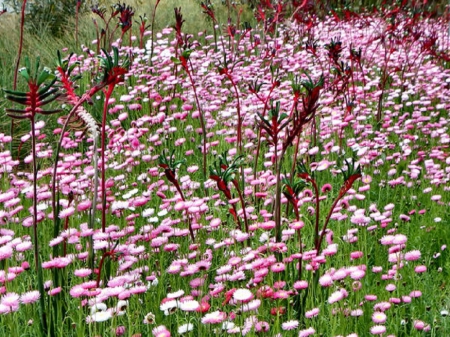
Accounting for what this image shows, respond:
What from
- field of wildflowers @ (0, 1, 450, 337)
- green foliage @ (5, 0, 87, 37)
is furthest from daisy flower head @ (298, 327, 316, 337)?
green foliage @ (5, 0, 87, 37)

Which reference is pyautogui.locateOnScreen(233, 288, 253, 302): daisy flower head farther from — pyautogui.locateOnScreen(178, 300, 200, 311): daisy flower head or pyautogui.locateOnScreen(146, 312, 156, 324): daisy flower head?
pyautogui.locateOnScreen(146, 312, 156, 324): daisy flower head

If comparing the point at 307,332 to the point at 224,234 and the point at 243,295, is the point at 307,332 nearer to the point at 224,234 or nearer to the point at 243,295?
the point at 243,295

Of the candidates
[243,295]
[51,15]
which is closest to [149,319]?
[243,295]

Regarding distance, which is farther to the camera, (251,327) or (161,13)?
(161,13)

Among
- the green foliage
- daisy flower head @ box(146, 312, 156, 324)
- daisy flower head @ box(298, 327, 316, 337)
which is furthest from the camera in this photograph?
the green foliage

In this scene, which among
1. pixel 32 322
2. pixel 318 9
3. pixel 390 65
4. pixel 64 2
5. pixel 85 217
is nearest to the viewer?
pixel 32 322

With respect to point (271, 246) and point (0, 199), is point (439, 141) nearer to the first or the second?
point (271, 246)

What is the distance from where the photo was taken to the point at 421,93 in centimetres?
596

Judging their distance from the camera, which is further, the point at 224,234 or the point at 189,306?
the point at 224,234

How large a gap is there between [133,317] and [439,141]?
306 cm

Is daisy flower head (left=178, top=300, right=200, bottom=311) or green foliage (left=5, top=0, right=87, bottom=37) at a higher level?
green foliage (left=5, top=0, right=87, bottom=37)

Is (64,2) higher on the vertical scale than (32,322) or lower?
higher

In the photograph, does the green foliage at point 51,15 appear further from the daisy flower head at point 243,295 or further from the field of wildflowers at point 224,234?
the daisy flower head at point 243,295

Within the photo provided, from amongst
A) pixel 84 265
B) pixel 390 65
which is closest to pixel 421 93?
pixel 390 65
